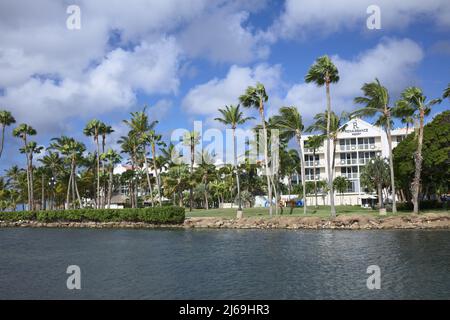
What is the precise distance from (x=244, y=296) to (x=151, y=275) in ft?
21.2

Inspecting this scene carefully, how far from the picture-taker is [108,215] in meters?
61.0

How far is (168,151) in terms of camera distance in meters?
88.9

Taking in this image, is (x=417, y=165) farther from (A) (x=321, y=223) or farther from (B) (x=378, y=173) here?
(A) (x=321, y=223)

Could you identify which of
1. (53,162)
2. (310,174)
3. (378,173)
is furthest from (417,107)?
(53,162)

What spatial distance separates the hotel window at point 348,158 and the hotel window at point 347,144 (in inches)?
58.3

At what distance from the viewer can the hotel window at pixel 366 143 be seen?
9538 cm

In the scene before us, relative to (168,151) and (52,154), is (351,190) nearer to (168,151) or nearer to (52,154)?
(168,151)

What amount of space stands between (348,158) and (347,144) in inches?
135

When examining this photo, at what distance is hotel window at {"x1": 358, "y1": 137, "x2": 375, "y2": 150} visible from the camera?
95375mm

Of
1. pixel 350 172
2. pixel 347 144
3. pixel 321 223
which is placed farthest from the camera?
pixel 347 144

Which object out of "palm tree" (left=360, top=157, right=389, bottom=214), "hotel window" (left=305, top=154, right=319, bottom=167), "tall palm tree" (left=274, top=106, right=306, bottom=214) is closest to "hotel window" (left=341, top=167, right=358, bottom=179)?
"hotel window" (left=305, top=154, right=319, bottom=167)

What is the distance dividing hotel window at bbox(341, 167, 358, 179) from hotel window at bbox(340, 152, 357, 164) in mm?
1799

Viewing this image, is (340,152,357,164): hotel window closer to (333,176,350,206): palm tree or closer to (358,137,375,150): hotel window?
(358,137,375,150): hotel window
